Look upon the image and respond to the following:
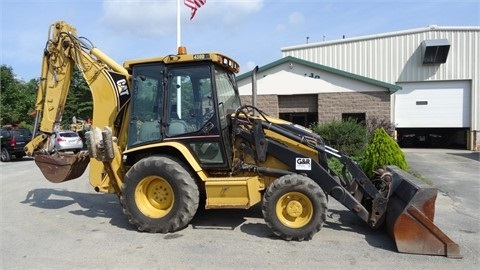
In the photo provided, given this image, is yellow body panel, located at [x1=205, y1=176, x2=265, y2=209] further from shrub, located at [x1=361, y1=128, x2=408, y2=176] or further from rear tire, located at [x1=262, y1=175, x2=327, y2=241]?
shrub, located at [x1=361, y1=128, x2=408, y2=176]

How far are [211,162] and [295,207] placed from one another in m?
1.51

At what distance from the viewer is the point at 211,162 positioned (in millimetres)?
6496

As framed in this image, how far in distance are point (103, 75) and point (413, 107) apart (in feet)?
69.2

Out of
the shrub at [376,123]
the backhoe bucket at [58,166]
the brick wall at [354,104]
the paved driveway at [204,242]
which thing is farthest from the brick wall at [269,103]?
the backhoe bucket at [58,166]

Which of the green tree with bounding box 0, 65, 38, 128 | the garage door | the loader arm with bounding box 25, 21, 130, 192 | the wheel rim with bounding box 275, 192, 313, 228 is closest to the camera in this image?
the wheel rim with bounding box 275, 192, 313, 228

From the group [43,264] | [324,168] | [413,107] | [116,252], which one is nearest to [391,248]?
[324,168]

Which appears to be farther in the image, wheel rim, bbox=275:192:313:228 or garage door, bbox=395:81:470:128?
garage door, bbox=395:81:470:128

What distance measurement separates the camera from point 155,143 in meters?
6.62

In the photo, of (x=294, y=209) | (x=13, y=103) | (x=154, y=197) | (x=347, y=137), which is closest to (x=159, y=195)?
(x=154, y=197)

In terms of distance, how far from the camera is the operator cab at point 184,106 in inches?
253

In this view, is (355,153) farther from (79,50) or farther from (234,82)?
(79,50)

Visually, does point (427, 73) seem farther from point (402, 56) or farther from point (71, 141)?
point (71, 141)

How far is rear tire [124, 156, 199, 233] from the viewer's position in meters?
6.29

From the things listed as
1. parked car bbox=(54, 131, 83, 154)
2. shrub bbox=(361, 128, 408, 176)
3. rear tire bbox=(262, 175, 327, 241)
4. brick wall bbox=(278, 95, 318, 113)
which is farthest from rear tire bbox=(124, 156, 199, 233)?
parked car bbox=(54, 131, 83, 154)
